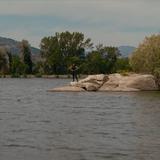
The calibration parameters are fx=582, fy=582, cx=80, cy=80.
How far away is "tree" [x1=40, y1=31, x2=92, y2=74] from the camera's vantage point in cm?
17262

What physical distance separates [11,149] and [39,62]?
513 ft

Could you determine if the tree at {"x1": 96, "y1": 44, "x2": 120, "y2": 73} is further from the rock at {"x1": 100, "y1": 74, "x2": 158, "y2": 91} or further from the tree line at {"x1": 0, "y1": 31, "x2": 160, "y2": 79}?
the rock at {"x1": 100, "y1": 74, "x2": 158, "y2": 91}

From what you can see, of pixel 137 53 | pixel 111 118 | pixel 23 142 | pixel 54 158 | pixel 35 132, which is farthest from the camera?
pixel 137 53

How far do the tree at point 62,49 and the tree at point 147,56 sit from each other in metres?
97.6

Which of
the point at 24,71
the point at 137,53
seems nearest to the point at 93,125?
the point at 137,53

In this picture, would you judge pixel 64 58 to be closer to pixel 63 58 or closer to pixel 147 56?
pixel 63 58

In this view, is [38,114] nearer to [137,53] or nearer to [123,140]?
[123,140]

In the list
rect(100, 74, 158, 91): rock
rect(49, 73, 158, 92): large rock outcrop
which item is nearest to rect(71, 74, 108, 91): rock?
rect(49, 73, 158, 92): large rock outcrop

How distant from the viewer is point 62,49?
17650 centimetres

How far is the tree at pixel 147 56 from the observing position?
7231cm

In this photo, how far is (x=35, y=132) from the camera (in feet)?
85.4

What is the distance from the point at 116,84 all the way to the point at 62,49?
366ft

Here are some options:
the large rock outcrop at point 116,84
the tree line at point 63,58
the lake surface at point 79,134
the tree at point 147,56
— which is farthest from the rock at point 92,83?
the tree line at point 63,58

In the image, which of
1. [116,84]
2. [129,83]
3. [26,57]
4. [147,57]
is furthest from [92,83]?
[26,57]
